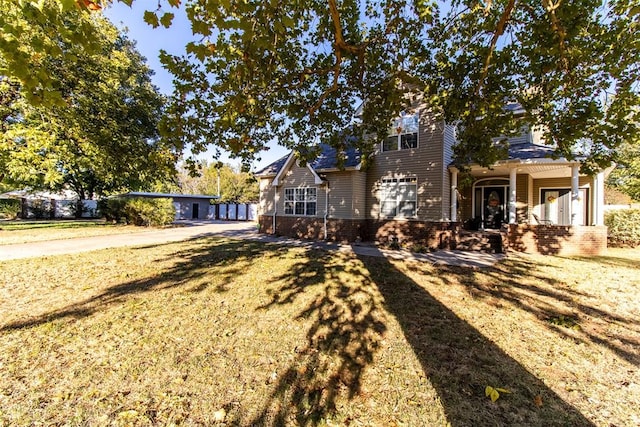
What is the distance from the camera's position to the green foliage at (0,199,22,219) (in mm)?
28264

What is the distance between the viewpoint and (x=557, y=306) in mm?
4965

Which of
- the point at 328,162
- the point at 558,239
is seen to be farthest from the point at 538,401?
the point at 328,162

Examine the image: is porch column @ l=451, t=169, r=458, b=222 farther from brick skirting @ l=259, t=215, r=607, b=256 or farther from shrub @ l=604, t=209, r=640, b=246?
shrub @ l=604, t=209, r=640, b=246

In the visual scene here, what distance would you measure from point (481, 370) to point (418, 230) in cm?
941

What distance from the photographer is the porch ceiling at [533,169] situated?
412 inches

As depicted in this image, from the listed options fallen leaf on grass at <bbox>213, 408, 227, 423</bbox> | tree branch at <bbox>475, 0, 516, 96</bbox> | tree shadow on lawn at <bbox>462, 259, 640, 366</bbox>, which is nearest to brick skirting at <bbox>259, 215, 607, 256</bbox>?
tree shadow on lawn at <bbox>462, 259, 640, 366</bbox>

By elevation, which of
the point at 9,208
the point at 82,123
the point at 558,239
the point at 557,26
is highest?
the point at 82,123

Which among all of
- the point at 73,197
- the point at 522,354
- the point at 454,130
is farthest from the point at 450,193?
the point at 73,197

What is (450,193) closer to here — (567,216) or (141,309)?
(567,216)

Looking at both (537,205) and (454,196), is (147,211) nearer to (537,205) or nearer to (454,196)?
(454,196)

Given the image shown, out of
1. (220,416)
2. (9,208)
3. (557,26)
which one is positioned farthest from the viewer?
(9,208)

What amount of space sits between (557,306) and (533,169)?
861 cm

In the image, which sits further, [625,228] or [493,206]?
[493,206]

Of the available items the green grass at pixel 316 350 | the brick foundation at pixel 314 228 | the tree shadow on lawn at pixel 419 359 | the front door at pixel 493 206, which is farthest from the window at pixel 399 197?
the tree shadow on lawn at pixel 419 359
